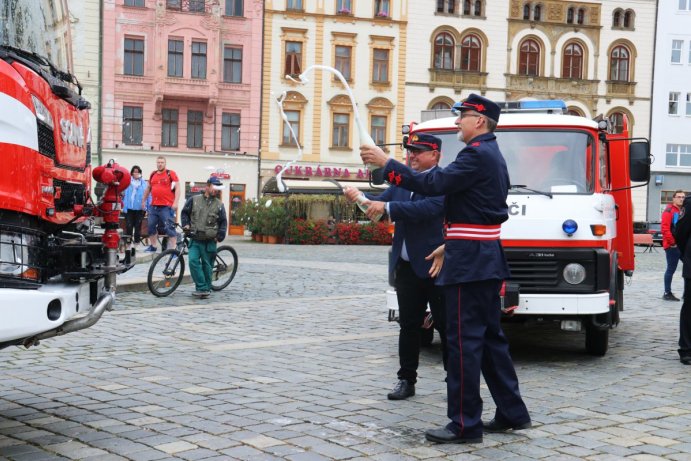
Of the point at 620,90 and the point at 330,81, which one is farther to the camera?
the point at 620,90

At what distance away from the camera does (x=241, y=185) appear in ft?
153

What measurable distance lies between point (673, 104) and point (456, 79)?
13.7 m

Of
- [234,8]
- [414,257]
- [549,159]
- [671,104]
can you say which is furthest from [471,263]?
[671,104]

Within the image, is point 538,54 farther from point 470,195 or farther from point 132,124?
point 470,195

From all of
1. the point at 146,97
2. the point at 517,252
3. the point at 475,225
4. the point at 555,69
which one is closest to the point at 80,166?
the point at 475,225

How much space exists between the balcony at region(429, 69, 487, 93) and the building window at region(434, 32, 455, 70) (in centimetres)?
40

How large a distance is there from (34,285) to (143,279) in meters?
9.64

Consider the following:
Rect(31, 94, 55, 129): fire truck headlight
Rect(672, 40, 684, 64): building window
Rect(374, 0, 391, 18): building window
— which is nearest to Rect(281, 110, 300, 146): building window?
Rect(374, 0, 391, 18): building window

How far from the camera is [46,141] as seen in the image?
5109 mm

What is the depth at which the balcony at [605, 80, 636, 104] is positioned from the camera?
5225 cm

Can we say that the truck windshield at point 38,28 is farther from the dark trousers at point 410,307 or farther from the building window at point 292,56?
the building window at point 292,56

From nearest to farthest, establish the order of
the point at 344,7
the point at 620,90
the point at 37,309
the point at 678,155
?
the point at 37,309, the point at 344,7, the point at 620,90, the point at 678,155

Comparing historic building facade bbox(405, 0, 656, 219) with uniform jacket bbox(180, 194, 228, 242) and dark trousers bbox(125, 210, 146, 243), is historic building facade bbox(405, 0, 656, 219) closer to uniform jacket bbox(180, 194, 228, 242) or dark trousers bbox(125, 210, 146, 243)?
dark trousers bbox(125, 210, 146, 243)

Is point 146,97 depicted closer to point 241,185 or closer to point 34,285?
point 241,185
